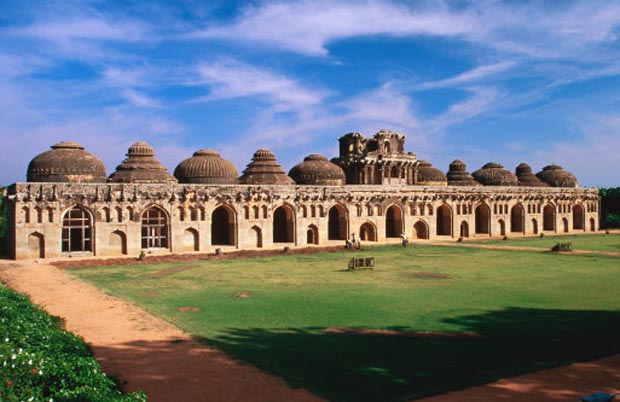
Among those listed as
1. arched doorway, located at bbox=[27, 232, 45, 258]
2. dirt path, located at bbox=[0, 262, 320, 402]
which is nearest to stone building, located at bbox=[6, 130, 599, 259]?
arched doorway, located at bbox=[27, 232, 45, 258]

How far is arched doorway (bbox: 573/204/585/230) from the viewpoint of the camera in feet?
193

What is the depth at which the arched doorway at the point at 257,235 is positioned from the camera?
Answer: 128 ft

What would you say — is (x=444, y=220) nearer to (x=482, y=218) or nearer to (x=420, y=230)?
(x=420, y=230)

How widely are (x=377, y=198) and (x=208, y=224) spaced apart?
48.8 feet

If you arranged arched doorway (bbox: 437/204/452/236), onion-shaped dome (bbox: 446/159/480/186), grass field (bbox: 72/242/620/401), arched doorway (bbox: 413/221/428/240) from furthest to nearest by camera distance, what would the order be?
onion-shaped dome (bbox: 446/159/480/186) < arched doorway (bbox: 437/204/452/236) < arched doorway (bbox: 413/221/428/240) < grass field (bbox: 72/242/620/401)

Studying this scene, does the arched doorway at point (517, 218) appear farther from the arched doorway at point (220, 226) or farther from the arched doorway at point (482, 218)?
the arched doorway at point (220, 226)

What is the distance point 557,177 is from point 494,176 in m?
9.86

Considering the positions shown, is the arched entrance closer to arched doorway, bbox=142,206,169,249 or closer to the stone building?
the stone building

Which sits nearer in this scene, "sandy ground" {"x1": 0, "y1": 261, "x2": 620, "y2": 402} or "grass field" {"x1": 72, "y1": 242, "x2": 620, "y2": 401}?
"sandy ground" {"x1": 0, "y1": 261, "x2": 620, "y2": 402}

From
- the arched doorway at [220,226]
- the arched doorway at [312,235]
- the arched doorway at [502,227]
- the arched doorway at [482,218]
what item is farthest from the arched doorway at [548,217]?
the arched doorway at [220,226]

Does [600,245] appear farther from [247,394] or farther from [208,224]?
[247,394]

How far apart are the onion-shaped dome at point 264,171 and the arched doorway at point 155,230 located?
9.86m

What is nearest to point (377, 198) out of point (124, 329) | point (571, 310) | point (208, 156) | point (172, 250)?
point (208, 156)

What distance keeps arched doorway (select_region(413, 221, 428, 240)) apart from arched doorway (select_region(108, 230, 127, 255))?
24780 mm
